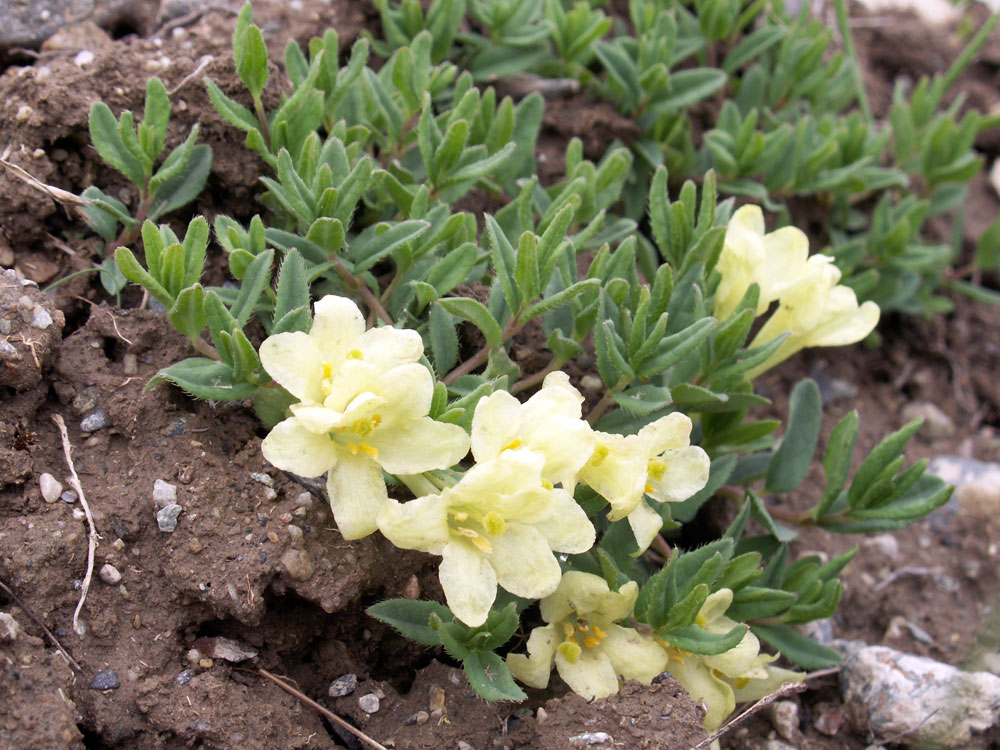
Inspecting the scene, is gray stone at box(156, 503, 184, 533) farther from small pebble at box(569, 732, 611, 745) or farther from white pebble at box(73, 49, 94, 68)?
white pebble at box(73, 49, 94, 68)

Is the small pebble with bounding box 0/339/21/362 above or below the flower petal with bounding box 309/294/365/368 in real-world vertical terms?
below

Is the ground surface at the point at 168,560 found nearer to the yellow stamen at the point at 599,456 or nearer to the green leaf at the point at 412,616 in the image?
the green leaf at the point at 412,616

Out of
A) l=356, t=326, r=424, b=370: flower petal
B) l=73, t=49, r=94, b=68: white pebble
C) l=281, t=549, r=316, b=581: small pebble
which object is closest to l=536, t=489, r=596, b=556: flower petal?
l=356, t=326, r=424, b=370: flower petal

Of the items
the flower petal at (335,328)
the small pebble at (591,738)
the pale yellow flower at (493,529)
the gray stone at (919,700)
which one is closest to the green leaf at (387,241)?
the flower petal at (335,328)

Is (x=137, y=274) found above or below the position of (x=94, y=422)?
above

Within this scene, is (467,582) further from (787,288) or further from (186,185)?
(186,185)

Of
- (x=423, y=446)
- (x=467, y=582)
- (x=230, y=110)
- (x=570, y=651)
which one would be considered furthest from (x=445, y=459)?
(x=230, y=110)
